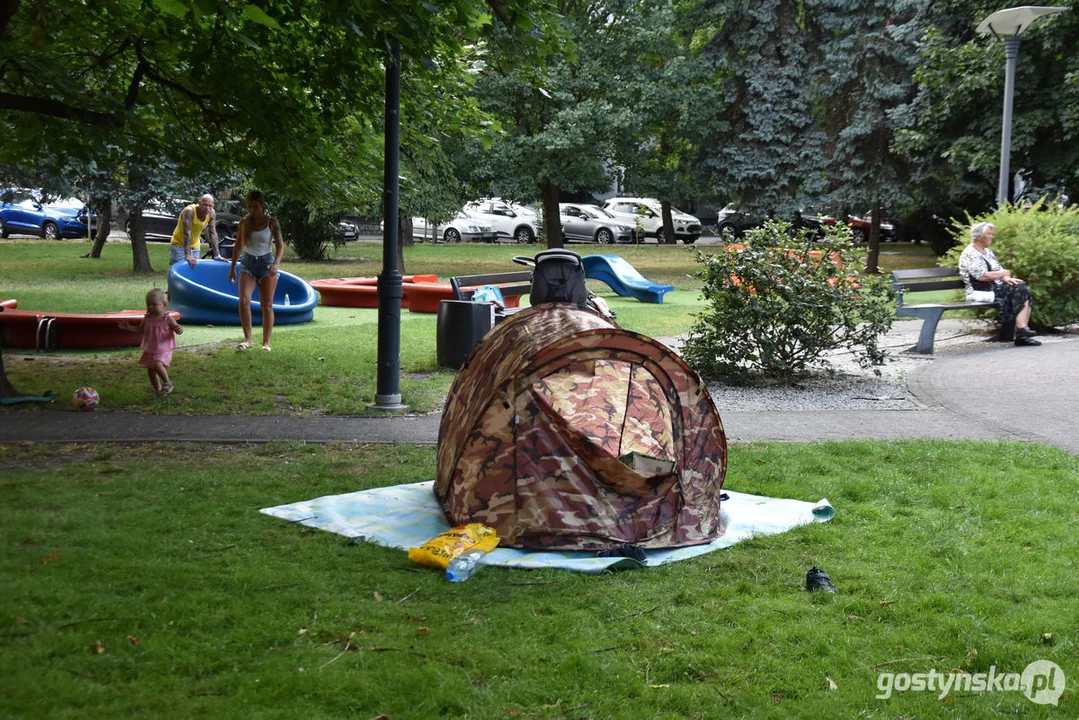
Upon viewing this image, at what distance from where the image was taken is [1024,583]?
527 cm

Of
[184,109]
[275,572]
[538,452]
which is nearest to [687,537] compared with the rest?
Answer: [538,452]

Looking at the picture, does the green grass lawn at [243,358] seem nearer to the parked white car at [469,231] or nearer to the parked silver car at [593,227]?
the parked silver car at [593,227]

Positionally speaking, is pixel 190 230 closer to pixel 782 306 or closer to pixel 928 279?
pixel 782 306

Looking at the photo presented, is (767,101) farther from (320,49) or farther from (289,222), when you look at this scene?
(320,49)

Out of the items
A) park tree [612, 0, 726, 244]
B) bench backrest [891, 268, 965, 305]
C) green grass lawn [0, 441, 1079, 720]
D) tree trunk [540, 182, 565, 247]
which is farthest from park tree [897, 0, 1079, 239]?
green grass lawn [0, 441, 1079, 720]

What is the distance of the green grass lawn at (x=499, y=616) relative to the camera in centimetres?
400

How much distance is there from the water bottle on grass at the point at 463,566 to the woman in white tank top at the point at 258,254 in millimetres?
7640

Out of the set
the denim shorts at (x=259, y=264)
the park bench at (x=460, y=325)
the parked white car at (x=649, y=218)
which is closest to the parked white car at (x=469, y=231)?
the parked white car at (x=649, y=218)

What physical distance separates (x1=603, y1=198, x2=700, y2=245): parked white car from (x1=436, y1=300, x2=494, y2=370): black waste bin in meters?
31.3

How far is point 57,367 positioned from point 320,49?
4573 mm

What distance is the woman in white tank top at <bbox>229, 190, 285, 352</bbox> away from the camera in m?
12.4

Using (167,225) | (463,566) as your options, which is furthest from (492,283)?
(167,225)

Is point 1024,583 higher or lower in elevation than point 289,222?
lower

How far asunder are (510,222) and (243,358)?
31.4m
